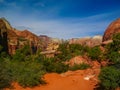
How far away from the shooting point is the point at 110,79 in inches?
621

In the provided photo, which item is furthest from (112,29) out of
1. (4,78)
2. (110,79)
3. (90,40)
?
(4,78)

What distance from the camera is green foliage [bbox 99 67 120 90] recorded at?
610 inches

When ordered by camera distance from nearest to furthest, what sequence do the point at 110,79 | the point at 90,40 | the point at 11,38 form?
the point at 110,79 < the point at 11,38 < the point at 90,40

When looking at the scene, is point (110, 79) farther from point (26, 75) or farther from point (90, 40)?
point (90, 40)

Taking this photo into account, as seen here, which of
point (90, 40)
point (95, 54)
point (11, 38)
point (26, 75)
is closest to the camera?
point (26, 75)

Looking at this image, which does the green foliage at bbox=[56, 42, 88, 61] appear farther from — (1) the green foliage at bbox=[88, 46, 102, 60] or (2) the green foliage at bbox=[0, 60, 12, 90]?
(2) the green foliage at bbox=[0, 60, 12, 90]

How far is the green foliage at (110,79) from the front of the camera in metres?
15.5

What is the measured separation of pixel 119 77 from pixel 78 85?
4.08m

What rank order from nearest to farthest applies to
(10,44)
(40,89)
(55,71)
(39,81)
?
(40,89)
(39,81)
(55,71)
(10,44)

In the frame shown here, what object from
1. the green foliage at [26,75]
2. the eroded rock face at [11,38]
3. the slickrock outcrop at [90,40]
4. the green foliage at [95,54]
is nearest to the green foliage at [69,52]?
the green foliage at [95,54]

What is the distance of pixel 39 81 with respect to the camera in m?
19.4

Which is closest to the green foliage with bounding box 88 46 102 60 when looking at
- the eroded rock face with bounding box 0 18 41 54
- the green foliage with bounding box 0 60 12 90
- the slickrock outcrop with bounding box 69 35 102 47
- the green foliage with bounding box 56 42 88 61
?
the green foliage with bounding box 56 42 88 61

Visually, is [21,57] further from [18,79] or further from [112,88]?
[112,88]

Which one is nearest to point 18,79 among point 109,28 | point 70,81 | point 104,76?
point 70,81
